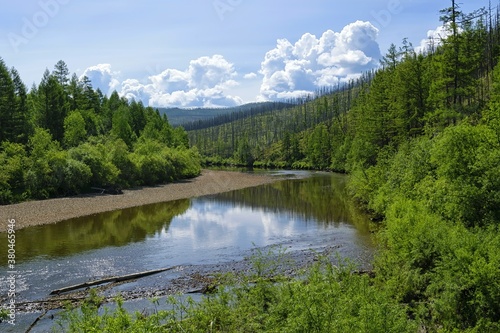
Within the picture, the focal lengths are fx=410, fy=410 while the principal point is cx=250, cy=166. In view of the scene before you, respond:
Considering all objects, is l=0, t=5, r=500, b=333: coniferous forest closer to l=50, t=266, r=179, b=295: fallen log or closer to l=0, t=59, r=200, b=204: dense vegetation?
l=0, t=59, r=200, b=204: dense vegetation

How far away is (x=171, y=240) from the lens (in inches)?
1446

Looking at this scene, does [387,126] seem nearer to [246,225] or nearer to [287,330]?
[246,225]

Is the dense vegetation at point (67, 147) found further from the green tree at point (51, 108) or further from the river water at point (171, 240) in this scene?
the river water at point (171, 240)

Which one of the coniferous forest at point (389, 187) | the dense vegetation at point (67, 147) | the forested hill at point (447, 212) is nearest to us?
the coniferous forest at point (389, 187)

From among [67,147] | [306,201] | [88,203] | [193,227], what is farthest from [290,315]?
[67,147]

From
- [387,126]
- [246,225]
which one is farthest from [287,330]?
[387,126]

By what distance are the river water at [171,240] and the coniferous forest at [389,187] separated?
159 inches

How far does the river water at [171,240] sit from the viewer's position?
1049 inches

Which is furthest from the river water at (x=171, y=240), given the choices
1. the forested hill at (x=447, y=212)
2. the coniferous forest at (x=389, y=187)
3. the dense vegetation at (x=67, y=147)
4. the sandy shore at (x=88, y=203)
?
the dense vegetation at (x=67, y=147)

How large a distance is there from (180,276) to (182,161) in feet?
236

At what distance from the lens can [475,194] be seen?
2105cm

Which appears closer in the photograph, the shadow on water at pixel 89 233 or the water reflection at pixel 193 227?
the shadow on water at pixel 89 233

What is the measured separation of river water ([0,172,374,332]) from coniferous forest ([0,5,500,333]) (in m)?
4.04

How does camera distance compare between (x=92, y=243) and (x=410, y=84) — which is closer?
(x=92, y=243)
